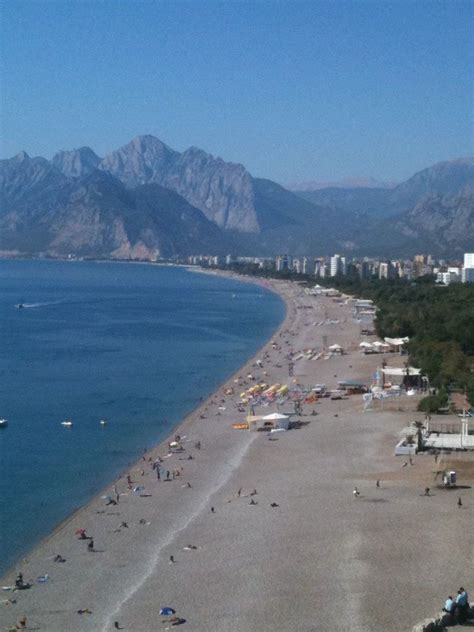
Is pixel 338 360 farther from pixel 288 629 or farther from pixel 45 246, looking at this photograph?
pixel 45 246

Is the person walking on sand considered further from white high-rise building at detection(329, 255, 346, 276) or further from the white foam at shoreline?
white high-rise building at detection(329, 255, 346, 276)

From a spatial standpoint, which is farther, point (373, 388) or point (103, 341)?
point (103, 341)

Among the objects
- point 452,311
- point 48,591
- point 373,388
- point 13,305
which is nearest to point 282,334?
point 452,311

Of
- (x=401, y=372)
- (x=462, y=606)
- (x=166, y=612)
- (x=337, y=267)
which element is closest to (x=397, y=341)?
(x=401, y=372)

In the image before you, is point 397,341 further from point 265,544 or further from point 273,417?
point 265,544

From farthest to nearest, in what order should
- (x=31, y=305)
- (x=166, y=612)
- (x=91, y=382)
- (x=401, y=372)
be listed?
1. (x=31, y=305)
2. (x=91, y=382)
3. (x=401, y=372)
4. (x=166, y=612)

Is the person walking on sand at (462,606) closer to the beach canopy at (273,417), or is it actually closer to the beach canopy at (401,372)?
the beach canopy at (273,417)
